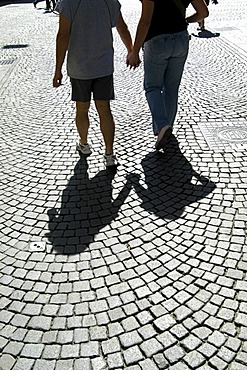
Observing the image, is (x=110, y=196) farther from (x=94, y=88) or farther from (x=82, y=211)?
(x=94, y=88)

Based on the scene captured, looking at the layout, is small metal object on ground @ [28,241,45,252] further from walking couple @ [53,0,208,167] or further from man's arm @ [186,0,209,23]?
man's arm @ [186,0,209,23]

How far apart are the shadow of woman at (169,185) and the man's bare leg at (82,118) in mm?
750

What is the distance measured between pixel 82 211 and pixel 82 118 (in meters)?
1.20

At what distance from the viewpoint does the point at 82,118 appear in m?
4.11

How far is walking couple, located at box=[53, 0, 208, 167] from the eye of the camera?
3.43 meters

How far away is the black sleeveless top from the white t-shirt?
0.42m

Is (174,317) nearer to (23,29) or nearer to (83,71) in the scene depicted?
(83,71)

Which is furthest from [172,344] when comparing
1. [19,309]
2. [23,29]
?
[23,29]

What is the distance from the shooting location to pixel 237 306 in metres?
2.37

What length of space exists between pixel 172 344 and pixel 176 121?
A: 330 centimetres

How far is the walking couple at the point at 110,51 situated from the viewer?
3426mm

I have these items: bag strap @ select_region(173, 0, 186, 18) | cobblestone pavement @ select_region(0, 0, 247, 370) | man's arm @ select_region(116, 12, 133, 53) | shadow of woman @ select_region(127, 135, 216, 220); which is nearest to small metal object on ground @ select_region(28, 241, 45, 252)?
cobblestone pavement @ select_region(0, 0, 247, 370)

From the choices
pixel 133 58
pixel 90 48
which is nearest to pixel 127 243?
pixel 90 48

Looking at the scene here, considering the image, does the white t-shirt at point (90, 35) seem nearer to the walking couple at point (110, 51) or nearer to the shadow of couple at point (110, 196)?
the walking couple at point (110, 51)
